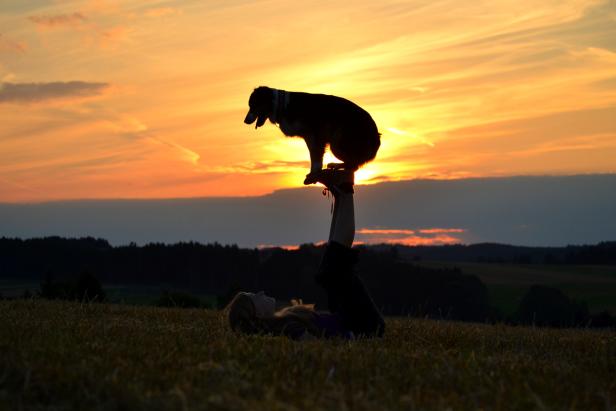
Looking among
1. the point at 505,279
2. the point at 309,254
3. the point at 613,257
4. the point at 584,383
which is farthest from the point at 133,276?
the point at 584,383

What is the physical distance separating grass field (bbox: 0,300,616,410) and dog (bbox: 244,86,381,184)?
2772mm

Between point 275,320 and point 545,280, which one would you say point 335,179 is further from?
point 545,280

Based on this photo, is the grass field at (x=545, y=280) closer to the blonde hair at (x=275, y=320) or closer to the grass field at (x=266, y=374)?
the blonde hair at (x=275, y=320)

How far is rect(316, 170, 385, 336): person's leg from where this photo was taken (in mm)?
10398

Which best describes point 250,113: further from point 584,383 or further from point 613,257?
point 613,257

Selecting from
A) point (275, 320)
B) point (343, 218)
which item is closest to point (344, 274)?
point (343, 218)

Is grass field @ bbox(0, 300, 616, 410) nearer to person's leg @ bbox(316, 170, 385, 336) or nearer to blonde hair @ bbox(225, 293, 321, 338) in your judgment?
blonde hair @ bbox(225, 293, 321, 338)

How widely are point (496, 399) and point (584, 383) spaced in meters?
1.60

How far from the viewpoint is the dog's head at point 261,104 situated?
10.3 meters

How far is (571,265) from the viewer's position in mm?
92625

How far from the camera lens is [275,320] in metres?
10.2

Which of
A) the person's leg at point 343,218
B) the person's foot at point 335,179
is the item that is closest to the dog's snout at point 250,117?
the person's foot at point 335,179

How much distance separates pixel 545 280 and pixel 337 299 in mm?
77265

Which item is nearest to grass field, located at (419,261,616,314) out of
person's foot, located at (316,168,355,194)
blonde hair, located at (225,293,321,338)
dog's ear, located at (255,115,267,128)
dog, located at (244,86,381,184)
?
person's foot, located at (316,168,355,194)
